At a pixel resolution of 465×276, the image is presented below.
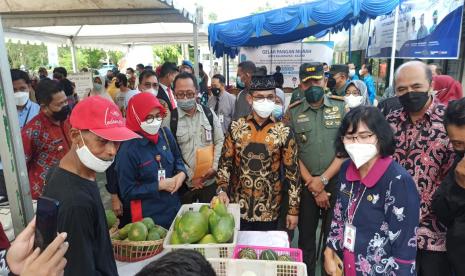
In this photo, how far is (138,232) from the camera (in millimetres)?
2018

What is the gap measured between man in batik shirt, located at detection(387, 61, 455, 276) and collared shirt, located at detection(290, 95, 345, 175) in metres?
0.75

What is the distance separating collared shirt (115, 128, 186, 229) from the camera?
239 cm

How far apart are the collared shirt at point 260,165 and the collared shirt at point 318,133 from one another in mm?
452

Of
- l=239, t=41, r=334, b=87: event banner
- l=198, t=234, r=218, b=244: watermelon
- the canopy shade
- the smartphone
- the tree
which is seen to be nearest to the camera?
the smartphone

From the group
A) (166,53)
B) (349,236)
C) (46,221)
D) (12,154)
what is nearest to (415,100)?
(349,236)

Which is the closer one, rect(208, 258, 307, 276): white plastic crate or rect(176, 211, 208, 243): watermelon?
rect(208, 258, 307, 276): white plastic crate

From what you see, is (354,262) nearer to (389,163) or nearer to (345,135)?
(389,163)

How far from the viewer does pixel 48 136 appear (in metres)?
2.99

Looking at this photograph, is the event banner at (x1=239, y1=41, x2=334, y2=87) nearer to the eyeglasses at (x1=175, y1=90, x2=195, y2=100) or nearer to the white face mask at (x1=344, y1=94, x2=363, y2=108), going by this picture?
the white face mask at (x1=344, y1=94, x2=363, y2=108)

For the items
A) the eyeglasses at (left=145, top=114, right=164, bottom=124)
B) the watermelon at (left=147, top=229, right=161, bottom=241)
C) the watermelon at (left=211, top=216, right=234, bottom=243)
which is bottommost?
the watermelon at (left=147, top=229, right=161, bottom=241)

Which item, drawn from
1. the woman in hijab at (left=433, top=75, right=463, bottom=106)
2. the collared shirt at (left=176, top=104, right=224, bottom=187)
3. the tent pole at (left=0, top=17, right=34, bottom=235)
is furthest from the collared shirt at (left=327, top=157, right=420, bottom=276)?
the woman in hijab at (left=433, top=75, right=463, bottom=106)

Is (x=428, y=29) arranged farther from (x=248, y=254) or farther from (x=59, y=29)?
(x=59, y=29)

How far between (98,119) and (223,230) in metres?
0.90

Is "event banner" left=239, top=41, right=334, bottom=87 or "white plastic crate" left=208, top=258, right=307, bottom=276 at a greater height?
"event banner" left=239, top=41, right=334, bottom=87
